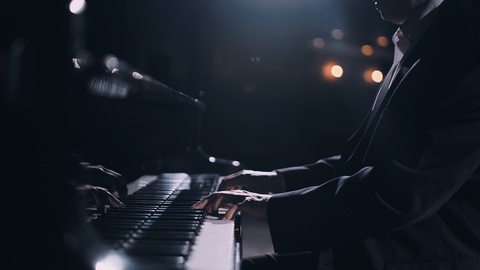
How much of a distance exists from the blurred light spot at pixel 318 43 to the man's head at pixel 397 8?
17.2 ft

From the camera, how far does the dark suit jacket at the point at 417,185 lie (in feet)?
3.95

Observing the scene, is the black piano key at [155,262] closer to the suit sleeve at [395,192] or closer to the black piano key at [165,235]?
the black piano key at [165,235]

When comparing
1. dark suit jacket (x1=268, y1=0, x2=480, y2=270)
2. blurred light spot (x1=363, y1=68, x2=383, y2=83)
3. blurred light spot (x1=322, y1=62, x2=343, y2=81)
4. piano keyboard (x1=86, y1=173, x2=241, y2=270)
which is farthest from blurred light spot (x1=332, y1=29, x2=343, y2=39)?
piano keyboard (x1=86, y1=173, x2=241, y2=270)

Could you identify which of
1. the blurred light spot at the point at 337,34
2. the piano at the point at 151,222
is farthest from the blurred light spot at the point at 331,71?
the piano at the point at 151,222

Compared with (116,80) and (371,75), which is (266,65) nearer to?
(371,75)

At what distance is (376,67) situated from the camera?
7.16 metres

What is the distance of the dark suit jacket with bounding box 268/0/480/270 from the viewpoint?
1.21 m

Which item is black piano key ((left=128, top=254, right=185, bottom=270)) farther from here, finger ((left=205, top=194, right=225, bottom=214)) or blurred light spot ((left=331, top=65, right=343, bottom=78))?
blurred light spot ((left=331, top=65, right=343, bottom=78))

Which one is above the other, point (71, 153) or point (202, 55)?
point (202, 55)

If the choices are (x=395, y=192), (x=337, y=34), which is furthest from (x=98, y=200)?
(x=337, y=34)

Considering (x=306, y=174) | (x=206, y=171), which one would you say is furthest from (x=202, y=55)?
(x=306, y=174)

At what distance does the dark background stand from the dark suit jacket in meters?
3.57

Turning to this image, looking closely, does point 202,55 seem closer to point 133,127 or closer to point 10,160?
point 133,127

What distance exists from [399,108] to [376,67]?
20.3 ft
